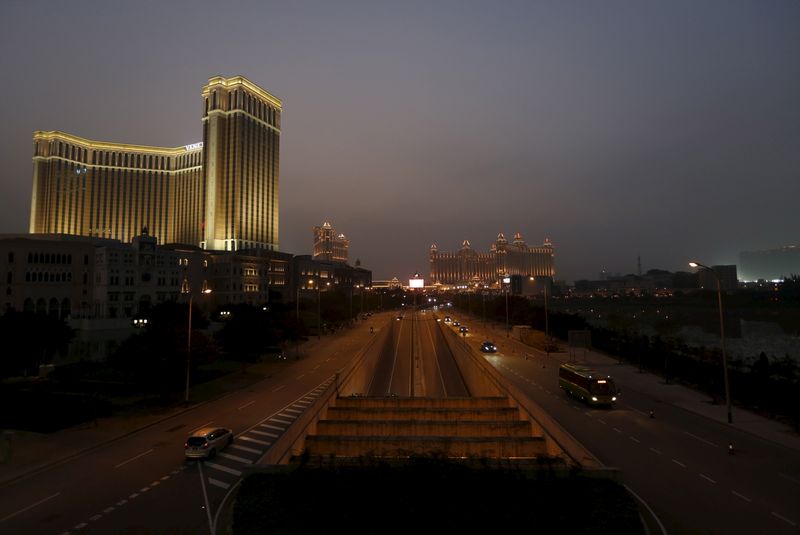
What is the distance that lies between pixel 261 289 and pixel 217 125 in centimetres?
7757

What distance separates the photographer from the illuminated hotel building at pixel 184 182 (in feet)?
507

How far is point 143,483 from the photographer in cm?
1795

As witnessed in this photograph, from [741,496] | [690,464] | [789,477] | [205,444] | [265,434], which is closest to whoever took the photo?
→ [741,496]

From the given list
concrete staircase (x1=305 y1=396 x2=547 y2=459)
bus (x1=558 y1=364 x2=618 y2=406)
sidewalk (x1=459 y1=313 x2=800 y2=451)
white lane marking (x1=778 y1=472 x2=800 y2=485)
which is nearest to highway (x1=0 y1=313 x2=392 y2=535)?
concrete staircase (x1=305 y1=396 x2=547 y2=459)

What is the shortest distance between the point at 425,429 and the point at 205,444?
10.5 m

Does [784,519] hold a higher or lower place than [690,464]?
higher

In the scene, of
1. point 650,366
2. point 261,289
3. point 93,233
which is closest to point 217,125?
point 93,233

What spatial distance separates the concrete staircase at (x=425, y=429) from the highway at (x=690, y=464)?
14.0 feet

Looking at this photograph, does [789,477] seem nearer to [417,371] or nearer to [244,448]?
[244,448]

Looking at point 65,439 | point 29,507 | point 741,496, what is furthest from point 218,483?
point 741,496

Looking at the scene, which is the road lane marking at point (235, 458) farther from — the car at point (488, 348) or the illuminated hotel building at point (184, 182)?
the illuminated hotel building at point (184, 182)

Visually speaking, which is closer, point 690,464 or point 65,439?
point 690,464

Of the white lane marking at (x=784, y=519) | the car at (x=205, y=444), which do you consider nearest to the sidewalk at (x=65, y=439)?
the car at (x=205, y=444)

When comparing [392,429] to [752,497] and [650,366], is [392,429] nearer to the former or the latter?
[752,497]
